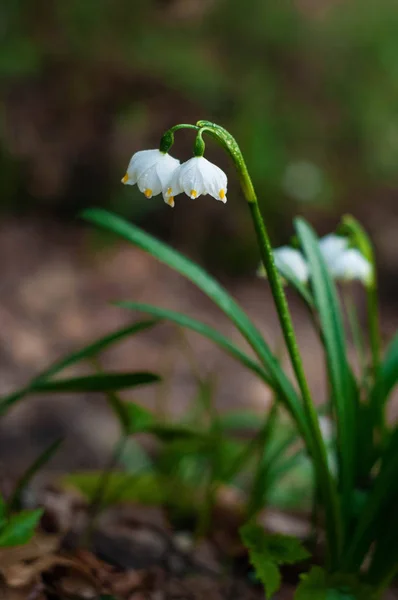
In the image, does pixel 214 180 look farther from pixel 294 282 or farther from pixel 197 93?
pixel 197 93

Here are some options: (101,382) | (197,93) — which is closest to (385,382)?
(101,382)

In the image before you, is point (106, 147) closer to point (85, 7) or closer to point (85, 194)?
point (85, 194)

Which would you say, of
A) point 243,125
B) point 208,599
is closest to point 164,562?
point 208,599

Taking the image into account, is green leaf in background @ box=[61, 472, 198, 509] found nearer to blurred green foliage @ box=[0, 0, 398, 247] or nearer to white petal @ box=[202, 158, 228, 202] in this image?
white petal @ box=[202, 158, 228, 202]

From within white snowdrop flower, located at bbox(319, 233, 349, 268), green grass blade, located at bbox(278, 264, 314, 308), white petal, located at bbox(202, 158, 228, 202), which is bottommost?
white petal, located at bbox(202, 158, 228, 202)

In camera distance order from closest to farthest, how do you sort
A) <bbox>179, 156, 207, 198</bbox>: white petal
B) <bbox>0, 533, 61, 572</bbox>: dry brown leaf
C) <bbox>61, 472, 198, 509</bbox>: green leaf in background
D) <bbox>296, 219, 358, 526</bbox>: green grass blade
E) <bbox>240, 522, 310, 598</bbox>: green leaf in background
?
<bbox>179, 156, 207, 198</bbox>: white petal → <bbox>240, 522, 310, 598</bbox>: green leaf in background → <bbox>0, 533, 61, 572</bbox>: dry brown leaf → <bbox>296, 219, 358, 526</bbox>: green grass blade → <bbox>61, 472, 198, 509</bbox>: green leaf in background

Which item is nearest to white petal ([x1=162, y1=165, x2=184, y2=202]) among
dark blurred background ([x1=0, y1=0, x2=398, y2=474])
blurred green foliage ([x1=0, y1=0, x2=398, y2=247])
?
dark blurred background ([x1=0, y1=0, x2=398, y2=474])

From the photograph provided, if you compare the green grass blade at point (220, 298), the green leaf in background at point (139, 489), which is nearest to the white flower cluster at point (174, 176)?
the green grass blade at point (220, 298)

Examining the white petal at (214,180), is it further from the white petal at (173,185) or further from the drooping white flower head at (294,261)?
the drooping white flower head at (294,261)
